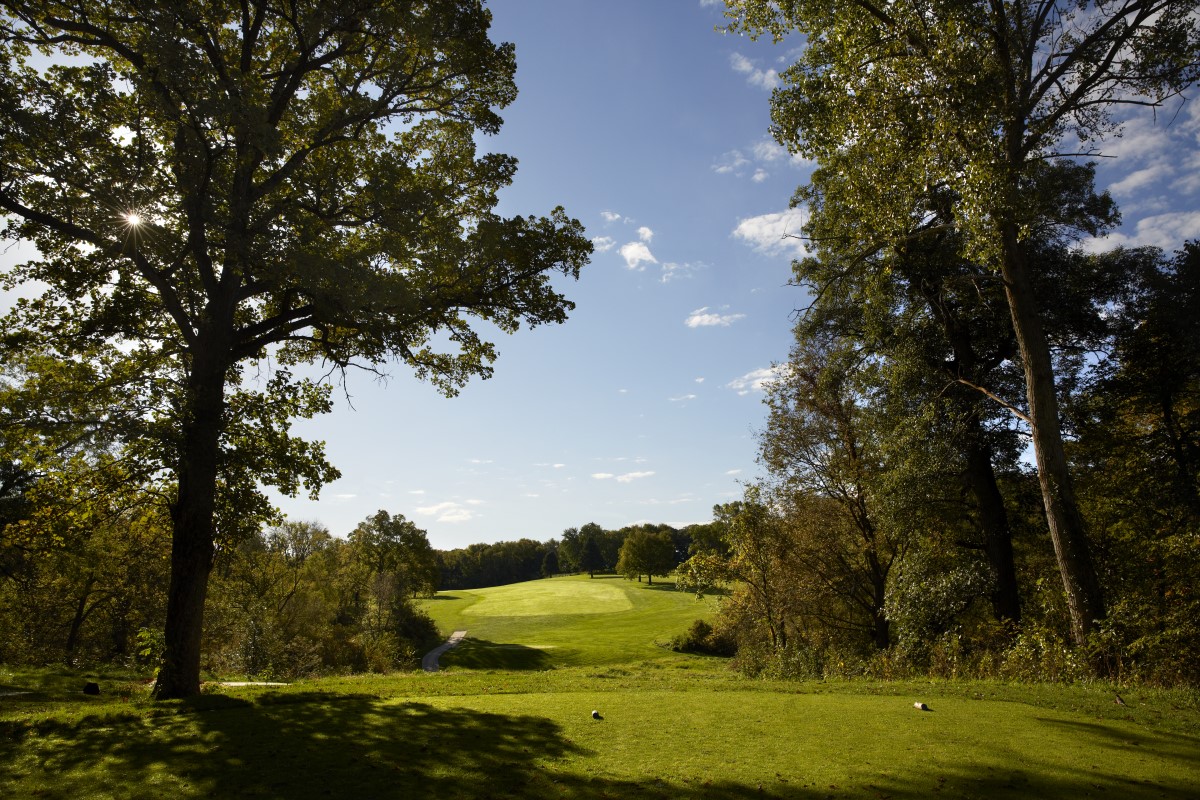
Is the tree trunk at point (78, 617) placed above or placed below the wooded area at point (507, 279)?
below

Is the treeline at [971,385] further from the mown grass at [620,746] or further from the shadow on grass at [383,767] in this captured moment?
the shadow on grass at [383,767]

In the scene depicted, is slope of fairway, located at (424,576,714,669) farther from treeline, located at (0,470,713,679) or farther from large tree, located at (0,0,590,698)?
large tree, located at (0,0,590,698)

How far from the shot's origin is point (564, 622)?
6738 cm

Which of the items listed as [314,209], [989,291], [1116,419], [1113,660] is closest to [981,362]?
[989,291]

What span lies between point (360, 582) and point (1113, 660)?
187ft

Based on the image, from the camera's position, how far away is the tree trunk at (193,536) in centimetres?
1034

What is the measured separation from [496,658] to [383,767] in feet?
154

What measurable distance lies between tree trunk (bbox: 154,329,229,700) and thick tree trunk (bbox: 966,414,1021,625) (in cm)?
1817

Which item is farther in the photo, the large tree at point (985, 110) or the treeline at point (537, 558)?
the treeline at point (537, 558)

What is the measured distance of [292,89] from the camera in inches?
493

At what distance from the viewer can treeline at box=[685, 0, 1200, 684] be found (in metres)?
11.6

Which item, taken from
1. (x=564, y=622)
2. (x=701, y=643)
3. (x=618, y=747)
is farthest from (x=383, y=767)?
(x=564, y=622)

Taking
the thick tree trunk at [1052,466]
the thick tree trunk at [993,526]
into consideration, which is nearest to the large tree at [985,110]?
the thick tree trunk at [1052,466]

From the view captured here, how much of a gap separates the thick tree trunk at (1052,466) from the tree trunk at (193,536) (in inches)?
597
